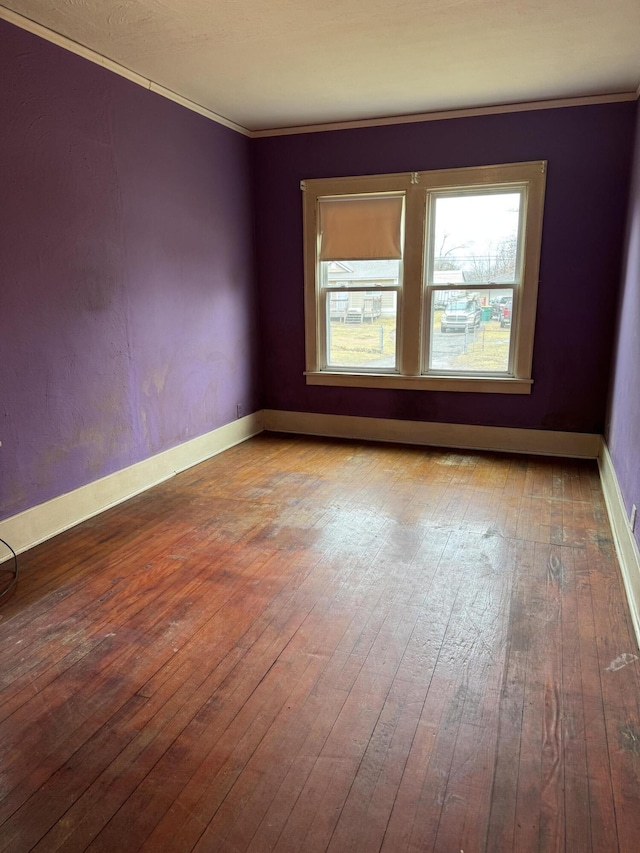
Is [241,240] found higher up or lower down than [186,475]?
higher up

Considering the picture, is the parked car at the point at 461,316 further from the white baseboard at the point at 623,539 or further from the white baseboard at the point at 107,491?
the white baseboard at the point at 107,491

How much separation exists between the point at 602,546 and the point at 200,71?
12.8ft

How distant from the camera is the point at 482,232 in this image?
4812mm

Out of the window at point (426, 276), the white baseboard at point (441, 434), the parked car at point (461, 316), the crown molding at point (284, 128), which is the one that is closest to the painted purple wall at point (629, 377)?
the white baseboard at point (441, 434)

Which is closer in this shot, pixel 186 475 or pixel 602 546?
pixel 602 546

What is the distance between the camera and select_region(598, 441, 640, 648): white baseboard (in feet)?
8.23

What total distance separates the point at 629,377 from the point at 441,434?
1.96 m

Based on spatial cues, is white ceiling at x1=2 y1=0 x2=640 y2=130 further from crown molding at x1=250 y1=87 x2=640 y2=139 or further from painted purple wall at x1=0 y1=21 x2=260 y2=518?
painted purple wall at x1=0 y1=21 x2=260 y2=518

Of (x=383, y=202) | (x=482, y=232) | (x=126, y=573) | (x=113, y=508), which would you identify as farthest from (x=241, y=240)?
(x=126, y=573)

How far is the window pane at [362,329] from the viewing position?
524cm

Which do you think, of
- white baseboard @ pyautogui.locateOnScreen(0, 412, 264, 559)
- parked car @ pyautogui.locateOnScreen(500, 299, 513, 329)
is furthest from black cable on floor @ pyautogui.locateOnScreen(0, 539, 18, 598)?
Result: parked car @ pyautogui.locateOnScreen(500, 299, 513, 329)

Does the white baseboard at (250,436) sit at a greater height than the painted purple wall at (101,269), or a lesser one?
lesser

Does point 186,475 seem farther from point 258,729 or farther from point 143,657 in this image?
point 258,729

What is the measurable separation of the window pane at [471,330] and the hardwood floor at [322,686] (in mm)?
1788
